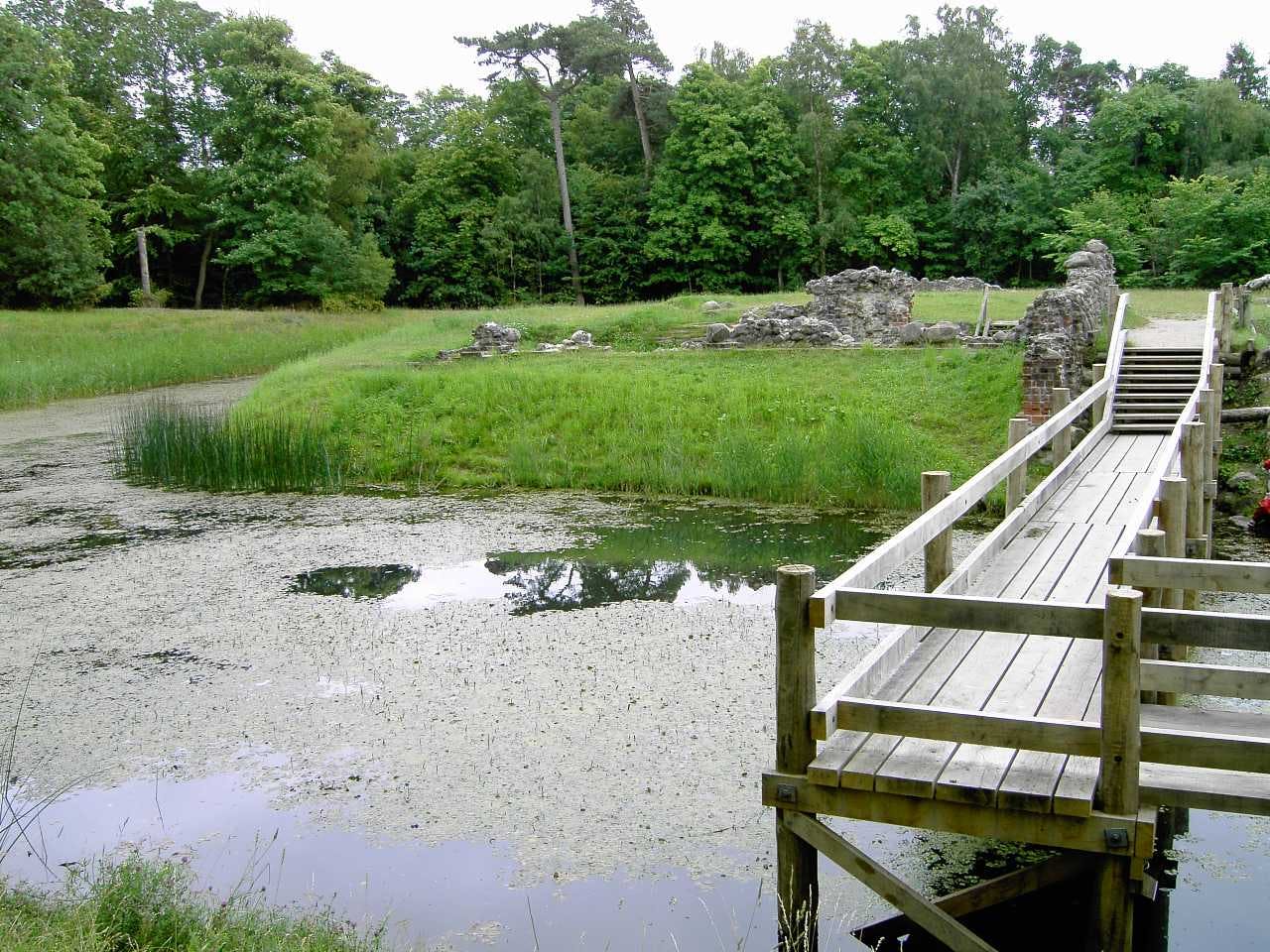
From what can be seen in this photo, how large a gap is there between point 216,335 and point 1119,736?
2717 cm

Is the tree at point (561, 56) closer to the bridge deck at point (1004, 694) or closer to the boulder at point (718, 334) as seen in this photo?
the boulder at point (718, 334)

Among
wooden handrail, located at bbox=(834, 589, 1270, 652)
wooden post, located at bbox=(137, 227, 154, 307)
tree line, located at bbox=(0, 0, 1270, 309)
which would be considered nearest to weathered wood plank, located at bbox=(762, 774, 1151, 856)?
wooden handrail, located at bbox=(834, 589, 1270, 652)

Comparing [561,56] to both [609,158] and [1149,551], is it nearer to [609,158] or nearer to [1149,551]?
[609,158]

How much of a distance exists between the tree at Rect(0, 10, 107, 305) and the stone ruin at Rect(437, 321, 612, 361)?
15830 millimetres

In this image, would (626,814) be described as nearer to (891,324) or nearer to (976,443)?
(976,443)

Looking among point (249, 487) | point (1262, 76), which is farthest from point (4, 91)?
point (1262, 76)

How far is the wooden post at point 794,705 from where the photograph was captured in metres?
4.15

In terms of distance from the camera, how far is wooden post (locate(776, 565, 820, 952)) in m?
4.15

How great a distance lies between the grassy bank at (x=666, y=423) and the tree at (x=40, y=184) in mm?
17119

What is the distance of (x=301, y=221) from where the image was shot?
122ft

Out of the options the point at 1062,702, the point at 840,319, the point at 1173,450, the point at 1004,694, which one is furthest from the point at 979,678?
the point at 840,319

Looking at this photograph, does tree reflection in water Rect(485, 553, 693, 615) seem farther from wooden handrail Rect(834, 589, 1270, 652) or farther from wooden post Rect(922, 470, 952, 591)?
wooden handrail Rect(834, 589, 1270, 652)

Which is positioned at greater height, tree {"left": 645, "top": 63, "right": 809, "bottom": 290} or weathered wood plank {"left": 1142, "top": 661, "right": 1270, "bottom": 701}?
tree {"left": 645, "top": 63, "right": 809, "bottom": 290}

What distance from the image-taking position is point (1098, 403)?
12.0 meters
